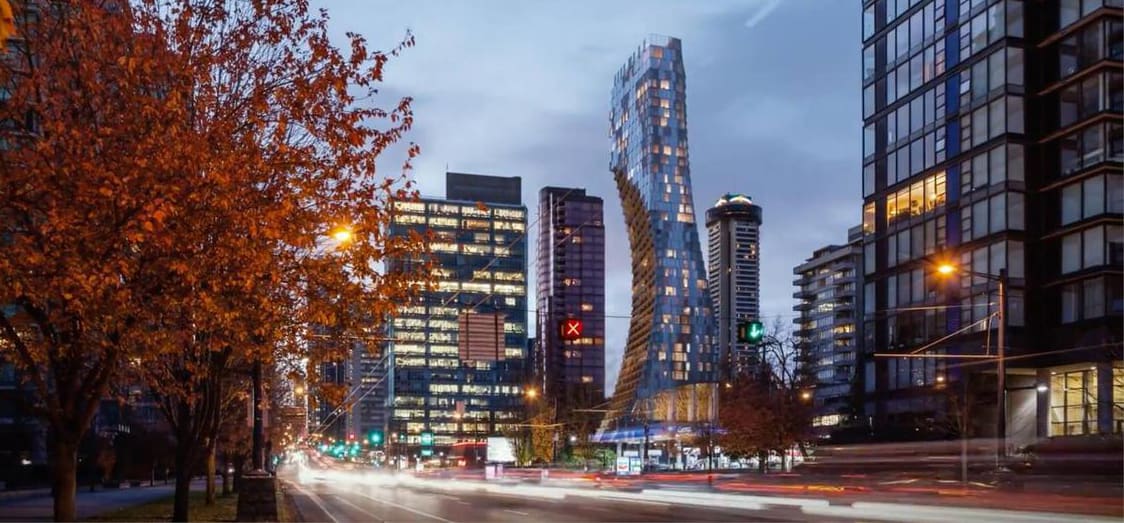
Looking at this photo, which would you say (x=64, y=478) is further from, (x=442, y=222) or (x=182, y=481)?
(x=442, y=222)

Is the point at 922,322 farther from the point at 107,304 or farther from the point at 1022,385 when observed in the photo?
the point at 107,304

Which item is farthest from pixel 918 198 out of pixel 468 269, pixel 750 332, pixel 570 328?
pixel 468 269

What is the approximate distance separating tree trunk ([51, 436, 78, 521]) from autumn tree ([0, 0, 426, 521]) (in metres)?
0.03

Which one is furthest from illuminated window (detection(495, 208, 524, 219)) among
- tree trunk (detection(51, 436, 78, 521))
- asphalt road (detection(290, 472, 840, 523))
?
tree trunk (detection(51, 436, 78, 521))

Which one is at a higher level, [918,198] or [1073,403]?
[918,198]

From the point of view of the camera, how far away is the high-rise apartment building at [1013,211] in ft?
199

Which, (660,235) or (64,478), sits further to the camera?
(660,235)

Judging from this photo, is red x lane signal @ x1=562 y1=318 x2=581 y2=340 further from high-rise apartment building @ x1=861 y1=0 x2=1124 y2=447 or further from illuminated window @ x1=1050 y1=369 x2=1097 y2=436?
illuminated window @ x1=1050 y1=369 x2=1097 y2=436

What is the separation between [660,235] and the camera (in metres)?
172

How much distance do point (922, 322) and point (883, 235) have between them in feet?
26.3

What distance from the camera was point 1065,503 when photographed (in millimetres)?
22906

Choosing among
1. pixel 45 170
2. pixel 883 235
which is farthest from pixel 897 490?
pixel 883 235

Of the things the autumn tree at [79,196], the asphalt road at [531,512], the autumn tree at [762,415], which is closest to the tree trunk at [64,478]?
the autumn tree at [79,196]

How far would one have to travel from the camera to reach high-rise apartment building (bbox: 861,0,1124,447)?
60656 millimetres
